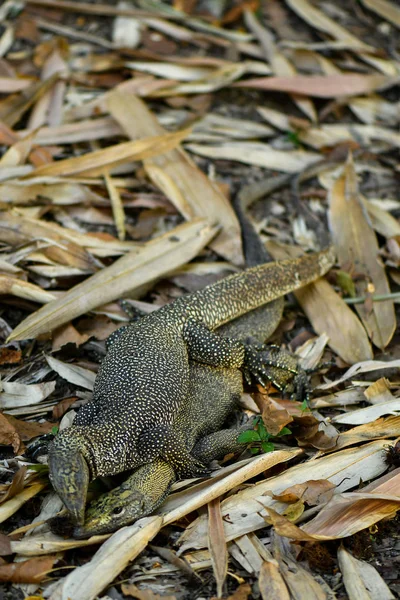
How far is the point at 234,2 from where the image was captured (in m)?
10.7

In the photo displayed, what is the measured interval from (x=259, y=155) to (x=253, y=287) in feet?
8.95

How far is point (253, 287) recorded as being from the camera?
6.69 m

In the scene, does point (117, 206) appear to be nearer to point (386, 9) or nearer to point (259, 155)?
point (259, 155)

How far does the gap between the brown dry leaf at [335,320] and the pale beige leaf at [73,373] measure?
236 centimetres

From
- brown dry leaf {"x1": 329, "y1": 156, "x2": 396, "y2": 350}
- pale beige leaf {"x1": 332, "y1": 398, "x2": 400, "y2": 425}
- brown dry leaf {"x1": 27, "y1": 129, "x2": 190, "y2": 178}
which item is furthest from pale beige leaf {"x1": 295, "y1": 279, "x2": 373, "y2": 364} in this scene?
brown dry leaf {"x1": 27, "y1": 129, "x2": 190, "y2": 178}

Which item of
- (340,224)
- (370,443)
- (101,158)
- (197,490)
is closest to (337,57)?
(340,224)

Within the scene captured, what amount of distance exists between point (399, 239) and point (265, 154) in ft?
→ 7.12

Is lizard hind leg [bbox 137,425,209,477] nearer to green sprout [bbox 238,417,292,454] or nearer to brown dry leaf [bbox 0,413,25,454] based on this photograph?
green sprout [bbox 238,417,292,454]

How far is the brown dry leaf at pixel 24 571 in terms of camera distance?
427 centimetres

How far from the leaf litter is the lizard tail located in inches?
11.0

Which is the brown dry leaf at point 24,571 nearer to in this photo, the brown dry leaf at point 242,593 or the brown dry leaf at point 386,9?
the brown dry leaf at point 242,593

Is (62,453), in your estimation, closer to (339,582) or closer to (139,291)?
(339,582)

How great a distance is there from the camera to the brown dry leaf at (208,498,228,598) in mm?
4344

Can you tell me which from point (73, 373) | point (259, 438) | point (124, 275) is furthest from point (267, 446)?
point (124, 275)
